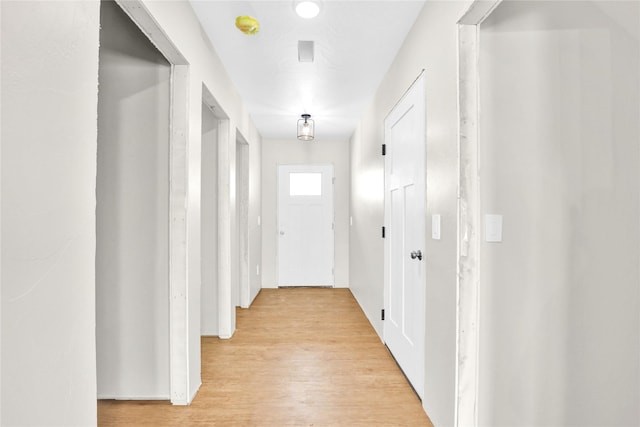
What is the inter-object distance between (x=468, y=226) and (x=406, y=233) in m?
0.93

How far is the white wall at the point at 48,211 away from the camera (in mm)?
822

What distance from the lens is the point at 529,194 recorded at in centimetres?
154

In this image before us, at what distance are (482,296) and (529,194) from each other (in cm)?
48

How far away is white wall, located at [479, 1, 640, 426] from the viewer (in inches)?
52.1

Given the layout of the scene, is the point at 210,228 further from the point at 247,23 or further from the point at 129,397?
the point at 247,23

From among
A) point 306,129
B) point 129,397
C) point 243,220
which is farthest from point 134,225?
point 306,129

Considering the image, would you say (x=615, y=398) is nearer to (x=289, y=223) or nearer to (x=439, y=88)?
(x=439, y=88)

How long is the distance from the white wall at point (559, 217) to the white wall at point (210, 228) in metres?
2.33

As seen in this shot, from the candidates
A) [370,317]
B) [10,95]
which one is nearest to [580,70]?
[10,95]

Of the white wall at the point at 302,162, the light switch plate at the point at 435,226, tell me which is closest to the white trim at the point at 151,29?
the light switch plate at the point at 435,226

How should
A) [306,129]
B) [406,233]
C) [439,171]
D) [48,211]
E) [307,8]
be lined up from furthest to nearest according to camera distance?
[306,129]
[406,233]
[307,8]
[439,171]
[48,211]

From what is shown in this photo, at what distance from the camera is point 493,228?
1.55m

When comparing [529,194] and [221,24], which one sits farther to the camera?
[221,24]

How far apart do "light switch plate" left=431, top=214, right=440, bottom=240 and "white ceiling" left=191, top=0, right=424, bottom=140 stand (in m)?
1.22
